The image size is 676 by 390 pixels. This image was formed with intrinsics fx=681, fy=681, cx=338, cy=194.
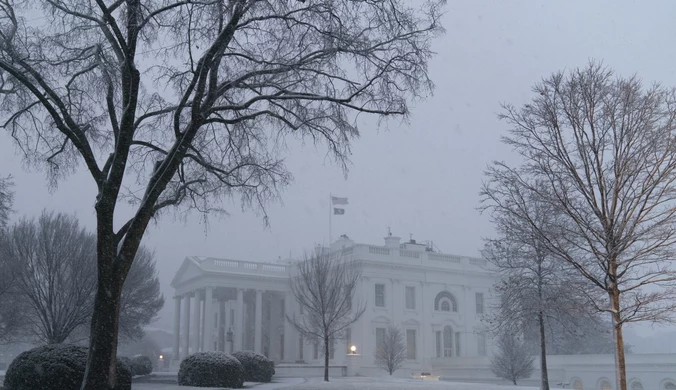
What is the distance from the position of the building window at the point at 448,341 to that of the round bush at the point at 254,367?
105 ft

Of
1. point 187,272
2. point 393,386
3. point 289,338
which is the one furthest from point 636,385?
point 187,272

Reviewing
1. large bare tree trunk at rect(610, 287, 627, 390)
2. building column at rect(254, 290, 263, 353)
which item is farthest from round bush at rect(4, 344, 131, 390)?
building column at rect(254, 290, 263, 353)

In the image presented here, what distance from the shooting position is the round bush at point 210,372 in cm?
2034

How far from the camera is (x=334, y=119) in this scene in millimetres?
12727

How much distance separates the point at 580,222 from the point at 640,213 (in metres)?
1.13

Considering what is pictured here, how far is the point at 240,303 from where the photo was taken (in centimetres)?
5622

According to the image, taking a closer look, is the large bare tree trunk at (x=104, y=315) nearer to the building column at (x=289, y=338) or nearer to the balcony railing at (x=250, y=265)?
the building column at (x=289, y=338)

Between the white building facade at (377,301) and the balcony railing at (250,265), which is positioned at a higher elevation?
the balcony railing at (250,265)

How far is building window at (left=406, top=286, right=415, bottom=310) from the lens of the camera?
55094mm

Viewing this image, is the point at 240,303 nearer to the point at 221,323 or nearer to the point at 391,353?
the point at 221,323

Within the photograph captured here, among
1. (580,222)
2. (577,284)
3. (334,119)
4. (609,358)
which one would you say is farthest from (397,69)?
(609,358)

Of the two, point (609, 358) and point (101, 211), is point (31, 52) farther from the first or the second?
point (609, 358)

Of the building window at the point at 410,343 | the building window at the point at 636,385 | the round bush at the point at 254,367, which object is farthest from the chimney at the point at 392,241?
the round bush at the point at 254,367

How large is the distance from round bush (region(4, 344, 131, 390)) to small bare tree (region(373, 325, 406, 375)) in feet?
104
